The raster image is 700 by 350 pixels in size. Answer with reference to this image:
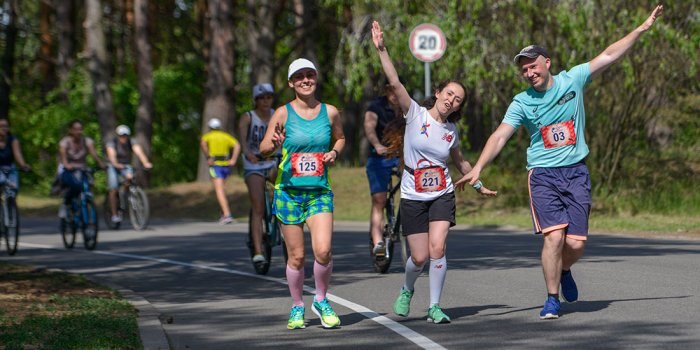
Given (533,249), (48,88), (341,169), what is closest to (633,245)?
(533,249)

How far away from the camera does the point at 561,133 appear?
920cm

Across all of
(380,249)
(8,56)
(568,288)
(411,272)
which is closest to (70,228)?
(380,249)

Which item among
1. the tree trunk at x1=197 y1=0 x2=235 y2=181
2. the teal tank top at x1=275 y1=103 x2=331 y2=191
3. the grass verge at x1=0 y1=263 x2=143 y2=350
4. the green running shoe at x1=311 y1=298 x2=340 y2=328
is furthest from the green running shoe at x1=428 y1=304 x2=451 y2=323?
the tree trunk at x1=197 y1=0 x2=235 y2=181

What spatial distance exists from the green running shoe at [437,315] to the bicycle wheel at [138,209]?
13943mm

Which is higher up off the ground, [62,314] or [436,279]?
[436,279]

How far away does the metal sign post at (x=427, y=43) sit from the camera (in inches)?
813

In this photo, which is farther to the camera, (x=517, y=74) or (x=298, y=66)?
(x=517, y=74)

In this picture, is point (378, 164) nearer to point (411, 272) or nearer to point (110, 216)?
point (411, 272)

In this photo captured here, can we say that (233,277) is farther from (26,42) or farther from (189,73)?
(26,42)

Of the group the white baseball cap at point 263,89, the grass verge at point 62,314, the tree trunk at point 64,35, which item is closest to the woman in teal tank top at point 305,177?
the grass verge at point 62,314

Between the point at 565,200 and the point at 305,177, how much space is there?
5.72ft

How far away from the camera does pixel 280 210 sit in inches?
360

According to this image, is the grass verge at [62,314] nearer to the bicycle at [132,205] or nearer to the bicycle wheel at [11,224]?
the bicycle wheel at [11,224]

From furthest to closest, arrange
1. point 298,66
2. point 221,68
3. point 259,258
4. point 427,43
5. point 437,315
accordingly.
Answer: point 221,68 < point 427,43 < point 259,258 < point 437,315 < point 298,66
